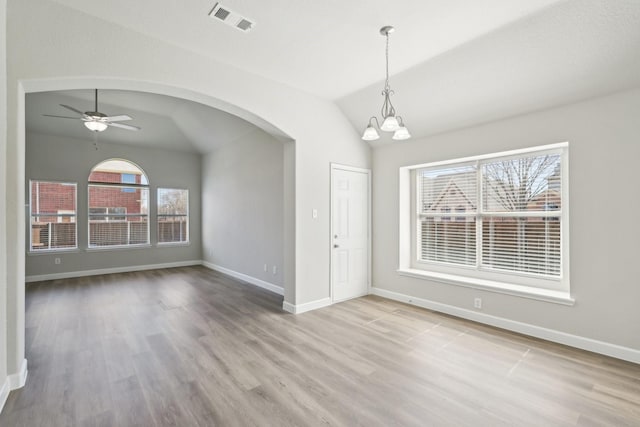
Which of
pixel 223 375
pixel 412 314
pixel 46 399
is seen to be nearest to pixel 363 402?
pixel 223 375

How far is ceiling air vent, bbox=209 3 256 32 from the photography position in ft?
8.45

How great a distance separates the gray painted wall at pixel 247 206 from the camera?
5426 mm

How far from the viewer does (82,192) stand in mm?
6750

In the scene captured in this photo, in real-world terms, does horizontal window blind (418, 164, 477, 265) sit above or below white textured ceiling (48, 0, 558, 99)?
below

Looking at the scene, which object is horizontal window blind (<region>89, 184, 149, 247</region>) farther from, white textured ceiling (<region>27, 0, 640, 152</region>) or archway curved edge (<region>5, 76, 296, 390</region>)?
white textured ceiling (<region>27, 0, 640, 152</region>)

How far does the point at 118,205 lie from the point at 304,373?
7.01 metres

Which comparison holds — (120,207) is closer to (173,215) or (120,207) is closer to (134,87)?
(173,215)

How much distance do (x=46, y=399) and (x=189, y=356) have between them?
3.46 feet

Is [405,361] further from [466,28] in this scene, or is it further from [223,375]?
[466,28]

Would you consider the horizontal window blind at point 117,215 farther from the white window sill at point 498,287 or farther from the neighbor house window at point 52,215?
the white window sill at point 498,287

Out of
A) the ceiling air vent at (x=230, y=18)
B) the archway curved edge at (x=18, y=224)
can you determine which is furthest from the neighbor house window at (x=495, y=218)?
the archway curved edge at (x=18, y=224)

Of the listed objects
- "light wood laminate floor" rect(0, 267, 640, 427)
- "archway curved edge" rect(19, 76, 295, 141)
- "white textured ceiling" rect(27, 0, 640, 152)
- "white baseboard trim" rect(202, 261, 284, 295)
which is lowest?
"light wood laminate floor" rect(0, 267, 640, 427)

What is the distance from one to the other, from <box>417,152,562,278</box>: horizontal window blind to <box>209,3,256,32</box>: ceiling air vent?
325 cm

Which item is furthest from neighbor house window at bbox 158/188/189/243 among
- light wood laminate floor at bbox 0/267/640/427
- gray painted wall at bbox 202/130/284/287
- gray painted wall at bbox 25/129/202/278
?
light wood laminate floor at bbox 0/267/640/427
